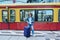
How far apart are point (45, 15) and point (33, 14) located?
42.5 inches

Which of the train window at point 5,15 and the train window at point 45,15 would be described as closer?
the train window at point 45,15

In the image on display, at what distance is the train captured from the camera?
19.5 m

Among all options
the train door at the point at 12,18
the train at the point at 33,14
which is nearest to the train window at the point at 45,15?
the train at the point at 33,14

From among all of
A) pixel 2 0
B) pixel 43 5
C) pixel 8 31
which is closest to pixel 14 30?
pixel 8 31

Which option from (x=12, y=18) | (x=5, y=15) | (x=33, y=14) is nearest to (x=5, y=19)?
(x=5, y=15)

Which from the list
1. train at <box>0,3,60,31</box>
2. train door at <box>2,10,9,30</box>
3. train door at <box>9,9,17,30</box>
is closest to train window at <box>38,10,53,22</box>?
train at <box>0,3,60,31</box>

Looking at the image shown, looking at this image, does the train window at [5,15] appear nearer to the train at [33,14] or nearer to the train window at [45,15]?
the train at [33,14]

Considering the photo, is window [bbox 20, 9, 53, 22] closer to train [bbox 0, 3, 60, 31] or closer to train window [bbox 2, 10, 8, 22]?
train [bbox 0, 3, 60, 31]

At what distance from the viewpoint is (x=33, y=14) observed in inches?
775

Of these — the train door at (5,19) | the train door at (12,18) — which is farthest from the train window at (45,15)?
the train door at (5,19)

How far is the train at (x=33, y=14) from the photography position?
19.5 m

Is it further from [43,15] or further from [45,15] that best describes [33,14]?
[45,15]

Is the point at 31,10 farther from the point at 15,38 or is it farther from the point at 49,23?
the point at 15,38

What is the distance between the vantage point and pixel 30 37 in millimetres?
16156
